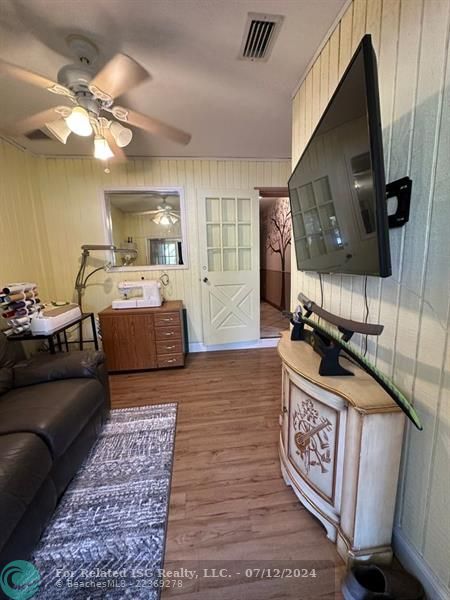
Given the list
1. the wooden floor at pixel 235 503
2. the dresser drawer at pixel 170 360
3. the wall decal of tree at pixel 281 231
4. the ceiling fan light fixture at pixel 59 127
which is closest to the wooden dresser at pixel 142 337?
the dresser drawer at pixel 170 360

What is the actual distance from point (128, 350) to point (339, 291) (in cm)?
241

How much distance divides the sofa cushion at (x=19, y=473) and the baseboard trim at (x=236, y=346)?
2418 mm

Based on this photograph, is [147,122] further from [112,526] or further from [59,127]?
[112,526]

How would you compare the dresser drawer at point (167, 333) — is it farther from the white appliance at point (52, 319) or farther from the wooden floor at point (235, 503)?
the white appliance at point (52, 319)

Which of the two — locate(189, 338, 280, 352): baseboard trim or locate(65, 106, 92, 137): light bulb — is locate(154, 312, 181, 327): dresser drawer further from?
locate(65, 106, 92, 137): light bulb

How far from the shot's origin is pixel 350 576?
97cm

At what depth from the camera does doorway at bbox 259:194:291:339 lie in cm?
489

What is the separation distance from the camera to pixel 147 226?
3.34m

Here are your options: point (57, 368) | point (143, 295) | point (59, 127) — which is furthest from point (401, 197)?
point (143, 295)

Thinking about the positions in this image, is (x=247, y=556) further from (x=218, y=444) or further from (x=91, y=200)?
(x=91, y=200)

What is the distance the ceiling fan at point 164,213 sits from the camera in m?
3.33

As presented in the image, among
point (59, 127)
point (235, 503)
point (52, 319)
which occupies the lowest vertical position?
point (235, 503)

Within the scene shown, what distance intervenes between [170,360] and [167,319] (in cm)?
50

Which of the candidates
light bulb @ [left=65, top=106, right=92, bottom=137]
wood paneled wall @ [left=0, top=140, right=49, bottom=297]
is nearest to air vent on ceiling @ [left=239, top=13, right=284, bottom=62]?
light bulb @ [left=65, top=106, right=92, bottom=137]
